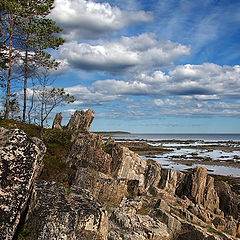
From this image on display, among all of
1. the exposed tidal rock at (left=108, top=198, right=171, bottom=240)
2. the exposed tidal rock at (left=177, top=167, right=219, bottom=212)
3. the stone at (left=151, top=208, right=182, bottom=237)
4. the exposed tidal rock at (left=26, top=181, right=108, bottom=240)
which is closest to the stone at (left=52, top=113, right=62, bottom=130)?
the exposed tidal rock at (left=177, top=167, right=219, bottom=212)

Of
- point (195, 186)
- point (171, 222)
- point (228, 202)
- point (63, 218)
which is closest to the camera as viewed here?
point (63, 218)

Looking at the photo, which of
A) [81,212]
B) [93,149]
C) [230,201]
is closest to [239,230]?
[230,201]

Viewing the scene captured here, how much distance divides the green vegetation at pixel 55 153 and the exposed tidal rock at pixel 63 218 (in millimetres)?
6550

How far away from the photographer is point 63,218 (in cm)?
596

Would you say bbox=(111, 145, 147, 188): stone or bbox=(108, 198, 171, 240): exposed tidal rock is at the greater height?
bbox=(111, 145, 147, 188): stone

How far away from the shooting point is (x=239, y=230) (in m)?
18.2

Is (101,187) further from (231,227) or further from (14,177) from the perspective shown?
(231,227)

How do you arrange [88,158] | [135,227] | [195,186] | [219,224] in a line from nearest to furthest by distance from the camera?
[135,227]
[219,224]
[88,158]
[195,186]

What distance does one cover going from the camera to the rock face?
99.6ft

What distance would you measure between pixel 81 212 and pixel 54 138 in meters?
19.3

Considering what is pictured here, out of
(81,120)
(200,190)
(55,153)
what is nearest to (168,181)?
(200,190)

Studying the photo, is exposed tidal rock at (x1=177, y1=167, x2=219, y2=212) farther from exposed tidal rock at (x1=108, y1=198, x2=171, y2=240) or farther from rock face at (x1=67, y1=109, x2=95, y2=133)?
rock face at (x1=67, y1=109, x2=95, y2=133)

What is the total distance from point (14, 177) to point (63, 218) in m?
1.76

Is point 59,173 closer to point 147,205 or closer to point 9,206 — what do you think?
point 147,205
